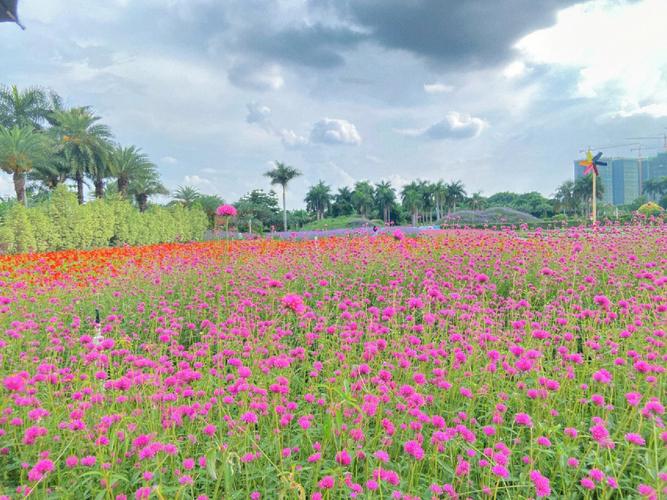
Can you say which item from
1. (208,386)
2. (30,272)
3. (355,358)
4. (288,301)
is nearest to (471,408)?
(355,358)

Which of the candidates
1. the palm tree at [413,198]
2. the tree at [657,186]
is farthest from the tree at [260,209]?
the tree at [657,186]

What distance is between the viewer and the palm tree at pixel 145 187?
94.4 ft

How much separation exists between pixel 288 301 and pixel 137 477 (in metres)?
1.22

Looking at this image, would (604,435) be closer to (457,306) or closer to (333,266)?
(457,306)

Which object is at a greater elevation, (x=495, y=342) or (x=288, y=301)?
(x=288, y=301)

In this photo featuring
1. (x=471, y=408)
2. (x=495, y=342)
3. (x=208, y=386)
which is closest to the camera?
(x=471, y=408)

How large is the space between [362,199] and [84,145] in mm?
46621

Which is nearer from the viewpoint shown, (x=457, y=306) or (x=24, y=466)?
(x=24, y=466)

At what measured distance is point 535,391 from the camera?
205 cm

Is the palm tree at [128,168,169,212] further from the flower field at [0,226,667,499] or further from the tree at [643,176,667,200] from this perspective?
the tree at [643,176,667,200]

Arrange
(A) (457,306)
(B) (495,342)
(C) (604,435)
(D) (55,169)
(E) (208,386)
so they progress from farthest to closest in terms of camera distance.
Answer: (D) (55,169) < (A) (457,306) < (B) (495,342) < (E) (208,386) < (C) (604,435)

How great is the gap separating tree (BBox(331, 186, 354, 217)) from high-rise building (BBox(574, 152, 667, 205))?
468 ft

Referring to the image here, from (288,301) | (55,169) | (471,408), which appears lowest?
(471,408)

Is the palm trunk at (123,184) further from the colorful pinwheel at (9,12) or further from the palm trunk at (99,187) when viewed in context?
the colorful pinwheel at (9,12)
